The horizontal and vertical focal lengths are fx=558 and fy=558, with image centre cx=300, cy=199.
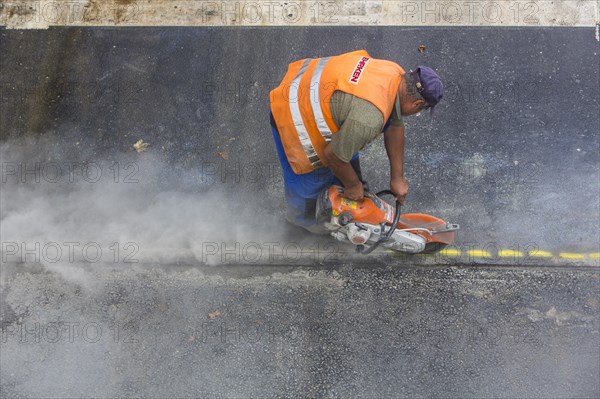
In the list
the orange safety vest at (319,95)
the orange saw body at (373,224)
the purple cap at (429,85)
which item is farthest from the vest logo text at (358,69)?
the orange saw body at (373,224)

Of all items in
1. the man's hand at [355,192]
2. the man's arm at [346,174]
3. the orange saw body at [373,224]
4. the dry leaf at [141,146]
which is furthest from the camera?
the dry leaf at [141,146]

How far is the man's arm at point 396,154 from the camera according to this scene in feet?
11.9

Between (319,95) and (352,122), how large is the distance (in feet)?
1.01

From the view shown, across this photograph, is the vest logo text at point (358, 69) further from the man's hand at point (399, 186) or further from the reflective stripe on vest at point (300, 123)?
the man's hand at point (399, 186)

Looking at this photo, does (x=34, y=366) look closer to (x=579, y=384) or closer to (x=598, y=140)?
(x=579, y=384)

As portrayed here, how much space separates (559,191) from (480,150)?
0.78 meters

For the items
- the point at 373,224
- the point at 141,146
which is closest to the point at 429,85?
the point at 373,224

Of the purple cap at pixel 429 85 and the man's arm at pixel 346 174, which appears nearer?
the purple cap at pixel 429 85

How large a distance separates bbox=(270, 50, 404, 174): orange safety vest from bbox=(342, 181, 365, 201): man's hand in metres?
0.28

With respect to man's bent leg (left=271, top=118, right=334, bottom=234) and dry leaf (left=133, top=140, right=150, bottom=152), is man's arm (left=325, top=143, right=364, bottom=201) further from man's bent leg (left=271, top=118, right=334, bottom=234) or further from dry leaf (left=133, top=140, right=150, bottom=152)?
dry leaf (left=133, top=140, right=150, bottom=152)

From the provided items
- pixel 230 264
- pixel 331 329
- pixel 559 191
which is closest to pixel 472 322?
pixel 331 329

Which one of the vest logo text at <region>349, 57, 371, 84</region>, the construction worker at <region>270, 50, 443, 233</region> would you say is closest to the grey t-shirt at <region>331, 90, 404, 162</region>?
the construction worker at <region>270, 50, 443, 233</region>

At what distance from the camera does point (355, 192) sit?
3.84 metres

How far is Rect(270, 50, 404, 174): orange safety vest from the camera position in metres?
3.29
